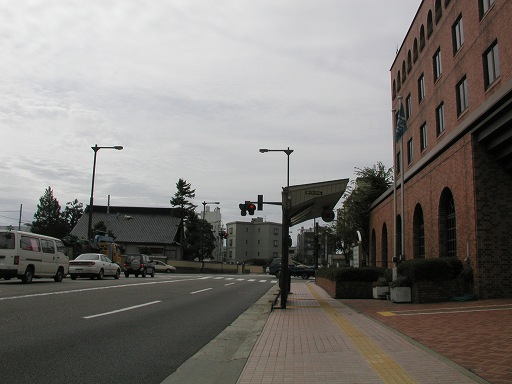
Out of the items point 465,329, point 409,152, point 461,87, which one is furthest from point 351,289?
point 409,152

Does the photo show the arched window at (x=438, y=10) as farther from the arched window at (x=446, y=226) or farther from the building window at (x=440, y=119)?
the arched window at (x=446, y=226)

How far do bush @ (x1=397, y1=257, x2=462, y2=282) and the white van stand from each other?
1452cm

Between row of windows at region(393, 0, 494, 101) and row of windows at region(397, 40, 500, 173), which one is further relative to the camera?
row of windows at region(393, 0, 494, 101)

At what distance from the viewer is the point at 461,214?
16797 mm

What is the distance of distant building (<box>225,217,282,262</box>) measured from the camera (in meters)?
126

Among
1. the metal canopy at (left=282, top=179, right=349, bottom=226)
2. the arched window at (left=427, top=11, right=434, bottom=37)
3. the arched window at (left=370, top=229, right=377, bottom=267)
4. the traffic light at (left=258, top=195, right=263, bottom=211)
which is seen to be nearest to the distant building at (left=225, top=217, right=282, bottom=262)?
the arched window at (left=370, top=229, right=377, bottom=267)

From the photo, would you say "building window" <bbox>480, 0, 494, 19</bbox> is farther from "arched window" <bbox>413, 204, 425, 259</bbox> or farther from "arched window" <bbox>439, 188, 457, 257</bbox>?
"arched window" <bbox>413, 204, 425, 259</bbox>

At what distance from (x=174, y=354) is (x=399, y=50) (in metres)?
34.5

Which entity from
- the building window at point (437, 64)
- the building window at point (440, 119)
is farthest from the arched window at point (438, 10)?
the building window at point (440, 119)

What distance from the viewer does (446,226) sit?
20.4 meters

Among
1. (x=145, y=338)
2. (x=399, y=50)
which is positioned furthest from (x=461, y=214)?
(x=399, y=50)

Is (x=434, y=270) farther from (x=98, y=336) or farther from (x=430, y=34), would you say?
(x=430, y=34)

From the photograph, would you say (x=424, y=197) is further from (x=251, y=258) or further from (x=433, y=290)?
(x=251, y=258)

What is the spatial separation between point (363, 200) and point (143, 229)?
46359mm
